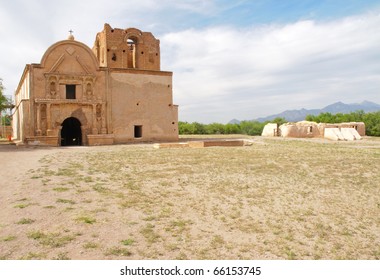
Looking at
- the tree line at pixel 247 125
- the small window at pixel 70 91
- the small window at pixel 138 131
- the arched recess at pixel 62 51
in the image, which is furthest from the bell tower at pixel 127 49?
the tree line at pixel 247 125

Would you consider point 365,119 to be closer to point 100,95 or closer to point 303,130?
point 303,130

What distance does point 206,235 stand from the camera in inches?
248

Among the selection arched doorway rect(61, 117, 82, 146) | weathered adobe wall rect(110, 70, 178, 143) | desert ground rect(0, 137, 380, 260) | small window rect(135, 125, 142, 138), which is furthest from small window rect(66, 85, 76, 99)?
desert ground rect(0, 137, 380, 260)

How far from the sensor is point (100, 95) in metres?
25.4

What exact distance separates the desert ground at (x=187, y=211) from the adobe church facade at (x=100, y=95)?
39.6 feet

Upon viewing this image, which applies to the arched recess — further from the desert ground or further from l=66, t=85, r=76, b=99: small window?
the desert ground

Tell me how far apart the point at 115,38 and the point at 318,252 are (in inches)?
1069

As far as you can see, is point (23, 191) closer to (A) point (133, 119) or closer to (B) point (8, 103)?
(A) point (133, 119)

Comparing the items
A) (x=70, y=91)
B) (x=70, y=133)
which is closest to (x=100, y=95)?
(x=70, y=91)

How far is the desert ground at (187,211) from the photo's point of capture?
5.66 meters

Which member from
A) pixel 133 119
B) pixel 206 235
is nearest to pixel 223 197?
pixel 206 235

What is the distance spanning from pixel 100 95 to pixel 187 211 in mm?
19828

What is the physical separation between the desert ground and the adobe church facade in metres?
12.1

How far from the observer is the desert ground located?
566 cm
